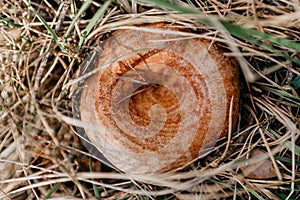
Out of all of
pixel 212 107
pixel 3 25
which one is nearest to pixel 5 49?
pixel 3 25

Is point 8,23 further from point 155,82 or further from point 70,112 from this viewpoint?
point 155,82

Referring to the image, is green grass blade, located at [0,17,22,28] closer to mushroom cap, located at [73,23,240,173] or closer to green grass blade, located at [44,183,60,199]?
mushroom cap, located at [73,23,240,173]

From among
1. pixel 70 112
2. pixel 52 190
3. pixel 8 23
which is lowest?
pixel 52 190

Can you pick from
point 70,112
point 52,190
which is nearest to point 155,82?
point 70,112

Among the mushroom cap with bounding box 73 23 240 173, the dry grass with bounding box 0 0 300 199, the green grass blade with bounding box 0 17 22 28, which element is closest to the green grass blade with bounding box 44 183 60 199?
the dry grass with bounding box 0 0 300 199

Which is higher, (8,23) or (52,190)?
(8,23)

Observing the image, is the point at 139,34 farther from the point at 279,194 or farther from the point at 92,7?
the point at 279,194
